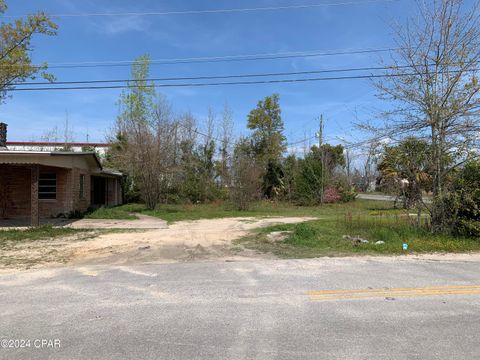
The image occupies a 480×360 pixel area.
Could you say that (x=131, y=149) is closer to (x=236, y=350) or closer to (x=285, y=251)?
(x=285, y=251)

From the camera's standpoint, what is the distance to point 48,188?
19.5m

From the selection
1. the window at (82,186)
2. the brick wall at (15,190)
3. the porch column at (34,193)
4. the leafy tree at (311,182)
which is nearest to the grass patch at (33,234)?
the porch column at (34,193)

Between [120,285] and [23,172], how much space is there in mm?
15455

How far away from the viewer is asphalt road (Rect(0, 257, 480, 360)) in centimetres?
409

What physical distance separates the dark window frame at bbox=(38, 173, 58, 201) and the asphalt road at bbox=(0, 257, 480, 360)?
12.8m

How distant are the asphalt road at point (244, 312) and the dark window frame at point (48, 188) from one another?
41.9 ft

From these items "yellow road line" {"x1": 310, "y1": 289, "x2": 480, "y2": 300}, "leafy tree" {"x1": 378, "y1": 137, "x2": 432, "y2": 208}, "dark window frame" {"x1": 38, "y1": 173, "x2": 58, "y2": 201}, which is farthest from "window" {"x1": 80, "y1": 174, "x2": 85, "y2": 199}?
"yellow road line" {"x1": 310, "y1": 289, "x2": 480, "y2": 300}

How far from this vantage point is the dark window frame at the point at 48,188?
63.8 ft

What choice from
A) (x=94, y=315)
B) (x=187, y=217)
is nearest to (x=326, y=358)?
(x=94, y=315)

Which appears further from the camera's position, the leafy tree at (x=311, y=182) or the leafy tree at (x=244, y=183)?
the leafy tree at (x=311, y=182)

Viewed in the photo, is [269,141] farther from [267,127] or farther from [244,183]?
[244,183]

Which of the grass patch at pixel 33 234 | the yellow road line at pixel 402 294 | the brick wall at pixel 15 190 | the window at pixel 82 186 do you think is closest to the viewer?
the yellow road line at pixel 402 294

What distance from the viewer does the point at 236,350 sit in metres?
4.05

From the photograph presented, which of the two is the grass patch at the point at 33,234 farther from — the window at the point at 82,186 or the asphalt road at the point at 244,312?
the window at the point at 82,186
